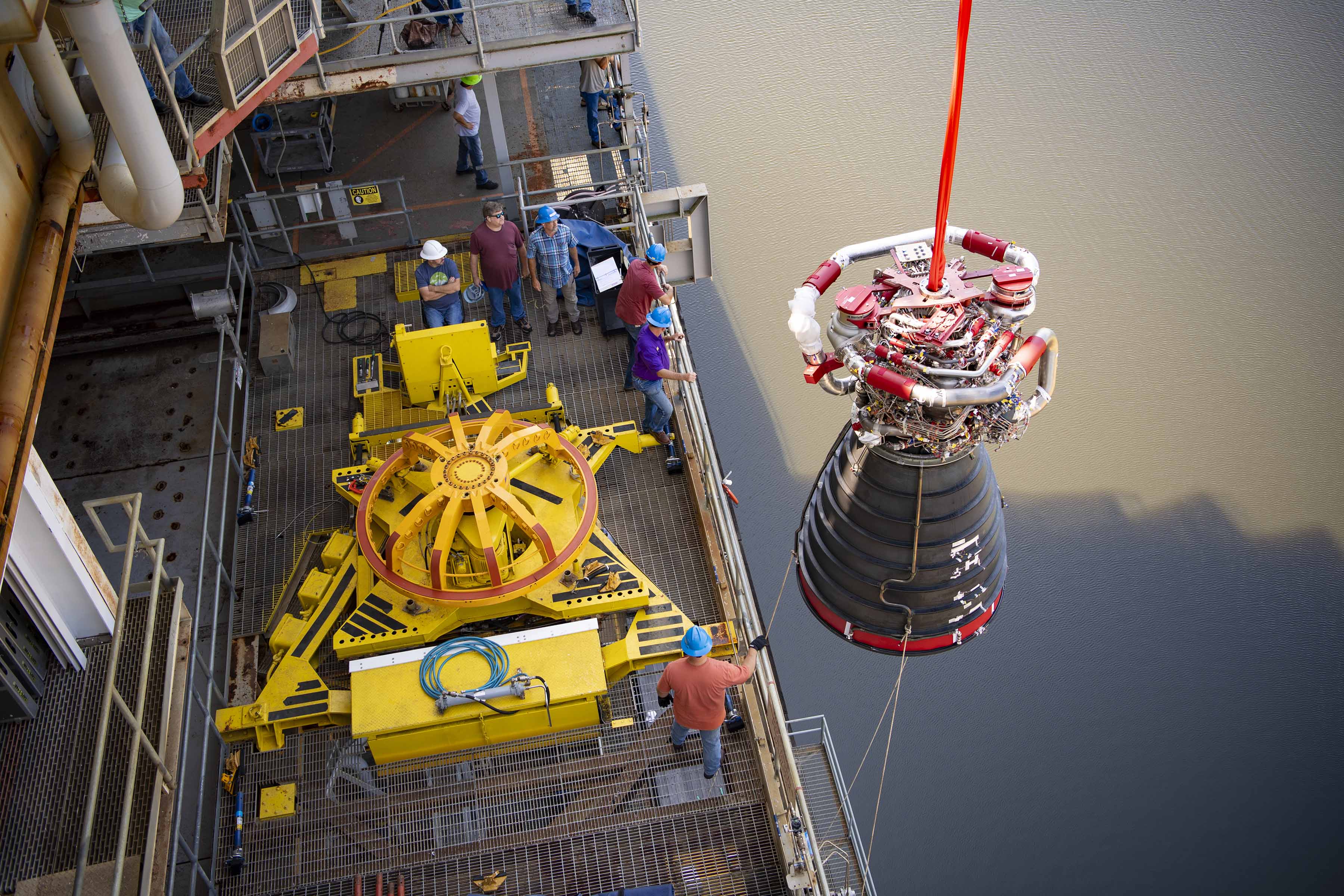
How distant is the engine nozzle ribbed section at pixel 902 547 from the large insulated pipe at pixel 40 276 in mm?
3496

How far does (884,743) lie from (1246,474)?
489 cm

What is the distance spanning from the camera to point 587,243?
1109 centimetres

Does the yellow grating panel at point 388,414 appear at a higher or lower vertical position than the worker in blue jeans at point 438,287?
lower

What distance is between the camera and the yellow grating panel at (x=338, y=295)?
11.3 meters

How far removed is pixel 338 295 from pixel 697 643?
22.3ft

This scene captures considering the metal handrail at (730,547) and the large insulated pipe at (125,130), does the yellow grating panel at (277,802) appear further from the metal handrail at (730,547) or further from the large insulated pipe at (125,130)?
the large insulated pipe at (125,130)

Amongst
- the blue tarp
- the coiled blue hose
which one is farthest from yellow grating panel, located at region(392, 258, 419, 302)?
the coiled blue hose

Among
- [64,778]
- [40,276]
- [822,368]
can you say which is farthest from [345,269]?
[822,368]

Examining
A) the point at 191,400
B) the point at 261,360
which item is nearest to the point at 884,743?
the point at 261,360

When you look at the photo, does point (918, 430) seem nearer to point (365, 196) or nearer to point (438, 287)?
point (438, 287)

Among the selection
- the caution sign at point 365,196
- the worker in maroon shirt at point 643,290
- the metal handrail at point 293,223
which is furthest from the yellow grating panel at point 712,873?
the caution sign at point 365,196

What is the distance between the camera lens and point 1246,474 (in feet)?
36.0

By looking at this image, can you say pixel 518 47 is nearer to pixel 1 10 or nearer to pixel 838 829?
pixel 1 10

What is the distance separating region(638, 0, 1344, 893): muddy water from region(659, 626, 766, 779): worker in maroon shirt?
11.3 feet
